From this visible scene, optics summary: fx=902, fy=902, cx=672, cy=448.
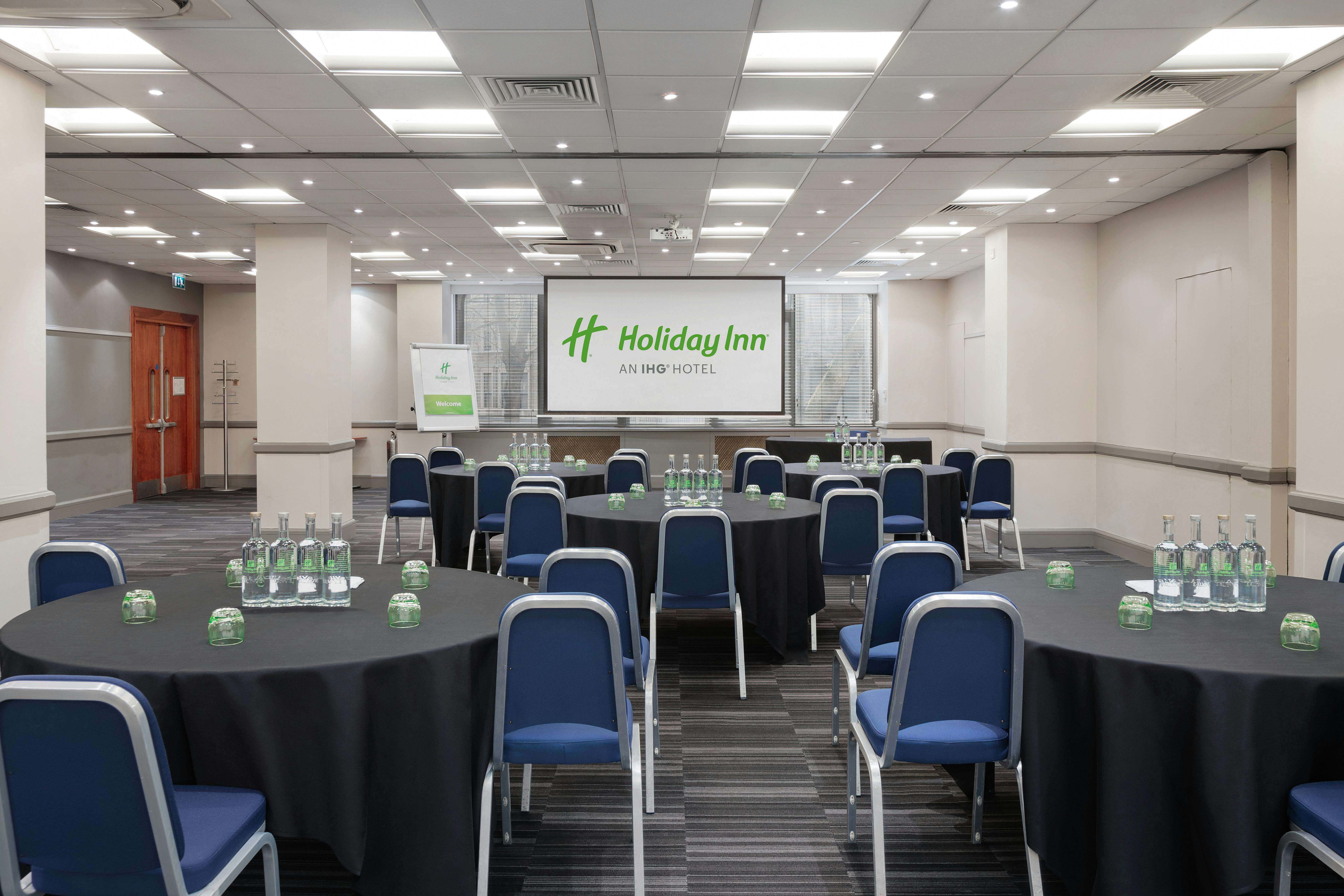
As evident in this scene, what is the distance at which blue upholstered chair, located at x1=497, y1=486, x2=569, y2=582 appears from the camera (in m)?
5.59


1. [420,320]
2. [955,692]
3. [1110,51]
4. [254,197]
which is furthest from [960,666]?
[420,320]

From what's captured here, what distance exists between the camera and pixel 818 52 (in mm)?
4863

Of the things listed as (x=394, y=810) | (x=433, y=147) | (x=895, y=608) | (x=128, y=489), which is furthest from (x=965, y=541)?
(x=128, y=489)

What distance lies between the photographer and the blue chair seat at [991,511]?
7.95 metres

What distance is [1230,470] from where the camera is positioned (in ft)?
23.4

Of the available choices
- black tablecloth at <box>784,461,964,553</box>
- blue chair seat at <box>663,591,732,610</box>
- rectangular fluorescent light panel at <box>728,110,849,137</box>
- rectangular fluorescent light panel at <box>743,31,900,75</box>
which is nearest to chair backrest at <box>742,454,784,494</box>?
black tablecloth at <box>784,461,964,553</box>

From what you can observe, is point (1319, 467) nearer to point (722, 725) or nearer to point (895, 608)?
point (895, 608)

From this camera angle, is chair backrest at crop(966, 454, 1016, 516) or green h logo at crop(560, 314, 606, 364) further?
green h logo at crop(560, 314, 606, 364)

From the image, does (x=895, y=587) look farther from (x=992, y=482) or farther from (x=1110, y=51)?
(x=992, y=482)

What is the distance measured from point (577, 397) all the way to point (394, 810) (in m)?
9.75

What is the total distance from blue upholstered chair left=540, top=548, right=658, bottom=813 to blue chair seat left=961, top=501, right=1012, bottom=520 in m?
5.40

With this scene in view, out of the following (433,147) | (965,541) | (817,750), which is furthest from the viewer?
(965,541)

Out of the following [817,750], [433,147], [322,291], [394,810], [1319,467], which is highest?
[433,147]

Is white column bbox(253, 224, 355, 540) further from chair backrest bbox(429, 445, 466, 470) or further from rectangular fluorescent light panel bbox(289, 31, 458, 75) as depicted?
rectangular fluorescent light panel bbox(289, 31, 458, 75)
